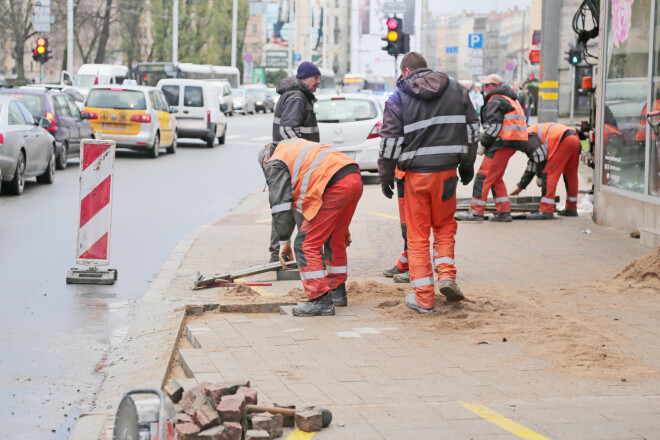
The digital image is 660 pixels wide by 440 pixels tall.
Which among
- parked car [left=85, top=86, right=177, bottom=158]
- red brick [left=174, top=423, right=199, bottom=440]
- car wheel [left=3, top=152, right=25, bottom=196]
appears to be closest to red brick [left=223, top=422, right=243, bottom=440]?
red brick [left=174, top=423, right=199, bottom=440]

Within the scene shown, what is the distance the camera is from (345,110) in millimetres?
20828

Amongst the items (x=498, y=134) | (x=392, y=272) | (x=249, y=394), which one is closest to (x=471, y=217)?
(x=498, y=134)

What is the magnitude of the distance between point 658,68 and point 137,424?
32.2ft

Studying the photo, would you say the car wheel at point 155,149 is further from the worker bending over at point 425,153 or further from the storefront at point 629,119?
the worker bending over at point 425,153

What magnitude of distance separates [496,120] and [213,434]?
973 cm

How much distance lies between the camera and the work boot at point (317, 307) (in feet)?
25.9

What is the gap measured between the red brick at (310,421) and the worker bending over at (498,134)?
30.2 ft

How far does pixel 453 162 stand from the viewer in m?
8.12

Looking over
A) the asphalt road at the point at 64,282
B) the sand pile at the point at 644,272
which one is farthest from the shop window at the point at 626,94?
the asphalt road at the point at 64,282

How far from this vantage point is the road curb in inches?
214

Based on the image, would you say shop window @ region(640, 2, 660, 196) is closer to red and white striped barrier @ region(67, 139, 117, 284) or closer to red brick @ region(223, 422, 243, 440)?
red and white striped barrier @ region(67, 139, 117, 284)

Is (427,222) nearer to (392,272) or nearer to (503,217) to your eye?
(392,272)

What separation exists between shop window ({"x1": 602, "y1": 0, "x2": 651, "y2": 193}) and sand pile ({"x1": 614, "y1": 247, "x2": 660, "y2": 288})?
3248mm

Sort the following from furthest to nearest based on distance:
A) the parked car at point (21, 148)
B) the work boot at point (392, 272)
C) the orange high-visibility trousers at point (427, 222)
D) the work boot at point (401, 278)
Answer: the parked car at point (21, 148) → the work boot at point (392, 272) → the work boot at point (401, 278) → the orange high-visibility trousers at point (427, 222)
